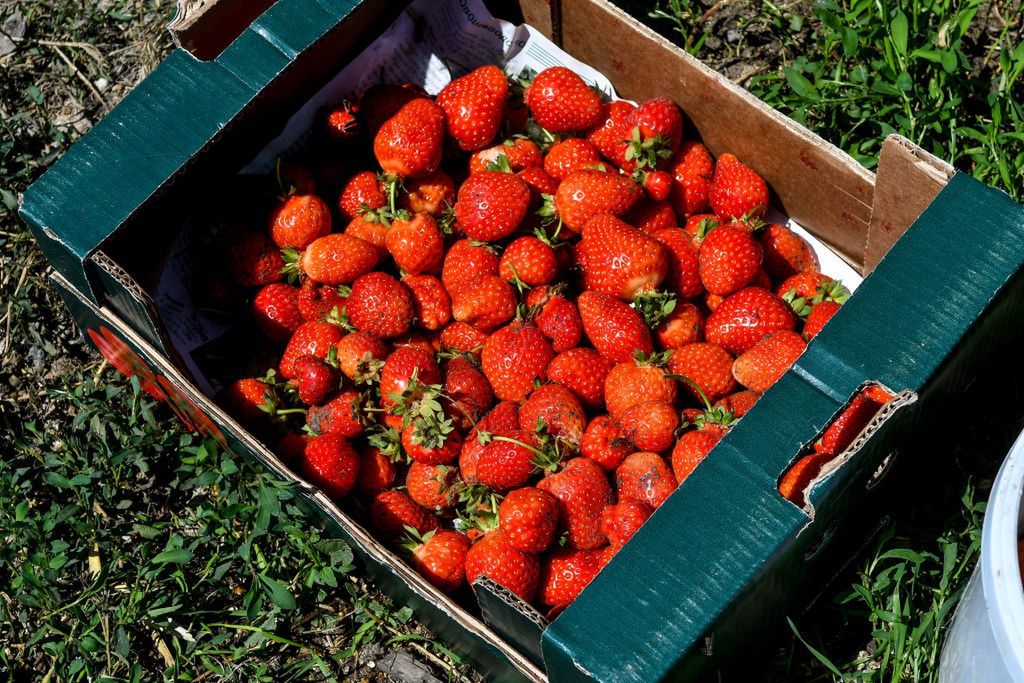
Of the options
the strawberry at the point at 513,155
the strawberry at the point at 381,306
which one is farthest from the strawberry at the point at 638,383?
the strawberry at the point at 513,155

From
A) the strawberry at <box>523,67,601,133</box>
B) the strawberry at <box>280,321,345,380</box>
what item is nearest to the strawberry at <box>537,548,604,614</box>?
the strawberry at <box>280,321,345,380</box>

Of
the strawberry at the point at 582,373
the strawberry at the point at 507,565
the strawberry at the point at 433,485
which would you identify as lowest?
the strawberry at the point at 433,485

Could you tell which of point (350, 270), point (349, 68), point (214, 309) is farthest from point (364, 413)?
point (349, 68)

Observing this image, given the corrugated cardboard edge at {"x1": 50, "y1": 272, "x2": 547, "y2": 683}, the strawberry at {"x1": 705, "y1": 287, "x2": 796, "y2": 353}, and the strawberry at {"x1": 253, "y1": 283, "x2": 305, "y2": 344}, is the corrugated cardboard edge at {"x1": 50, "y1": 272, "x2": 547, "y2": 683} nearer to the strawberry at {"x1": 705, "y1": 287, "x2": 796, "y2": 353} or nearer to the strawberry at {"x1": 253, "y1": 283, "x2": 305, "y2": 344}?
the strawberry at {"x1": 253, "y1": 283, "x2": 305, "y2": 344}

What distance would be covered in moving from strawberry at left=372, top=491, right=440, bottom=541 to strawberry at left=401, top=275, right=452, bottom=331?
0.41 m

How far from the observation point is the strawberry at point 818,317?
2.29m

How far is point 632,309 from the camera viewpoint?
7.62 feet

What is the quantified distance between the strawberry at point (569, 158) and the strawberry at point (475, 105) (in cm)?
16

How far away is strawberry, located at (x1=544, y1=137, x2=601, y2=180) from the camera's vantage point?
8.36 feet

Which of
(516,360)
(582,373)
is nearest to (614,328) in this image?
(582,373)

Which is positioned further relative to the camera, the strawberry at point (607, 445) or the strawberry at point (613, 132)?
the strawberry at point (613, 132)

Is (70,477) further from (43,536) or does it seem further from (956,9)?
(956,9)

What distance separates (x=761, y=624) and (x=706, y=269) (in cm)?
78

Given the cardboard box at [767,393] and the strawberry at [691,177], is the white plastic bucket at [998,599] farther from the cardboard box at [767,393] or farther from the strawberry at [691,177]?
the strawberry at [691,177]
